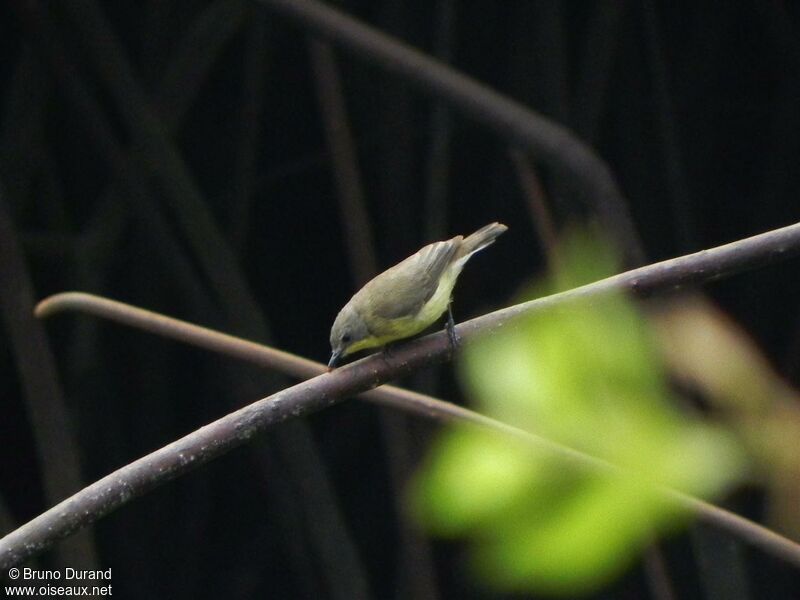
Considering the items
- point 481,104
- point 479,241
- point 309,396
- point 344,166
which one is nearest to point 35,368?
point 344,166

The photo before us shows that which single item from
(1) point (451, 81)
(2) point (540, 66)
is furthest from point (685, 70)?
(1) point (451, 81)

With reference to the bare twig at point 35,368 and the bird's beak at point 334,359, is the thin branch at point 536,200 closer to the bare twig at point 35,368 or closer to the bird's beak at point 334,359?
the bird's beak at point 334,359

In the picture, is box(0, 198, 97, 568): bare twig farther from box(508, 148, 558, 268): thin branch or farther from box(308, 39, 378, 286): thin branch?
box(508, 148, 558, 268): thin branch

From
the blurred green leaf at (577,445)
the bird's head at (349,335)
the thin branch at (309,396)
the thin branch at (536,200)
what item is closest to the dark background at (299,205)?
the thin branch at (536,200)

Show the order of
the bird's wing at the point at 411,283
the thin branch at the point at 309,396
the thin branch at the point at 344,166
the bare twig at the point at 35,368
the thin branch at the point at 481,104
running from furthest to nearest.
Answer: the thin branch at the point at 344,166, the bare twig at the point at 35,368, the thin branch at the point at 481,104, the bird's wing at the point at 411,283, the thin branch at the point at 309,396

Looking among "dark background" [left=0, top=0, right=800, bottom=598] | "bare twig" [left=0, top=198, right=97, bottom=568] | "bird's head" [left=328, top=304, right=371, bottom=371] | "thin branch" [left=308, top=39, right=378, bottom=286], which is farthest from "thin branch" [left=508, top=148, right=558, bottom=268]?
"bare twig" [left=0, top=198, right=97, bottom=568]

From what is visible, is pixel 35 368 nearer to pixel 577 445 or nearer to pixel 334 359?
pixel 334 359
